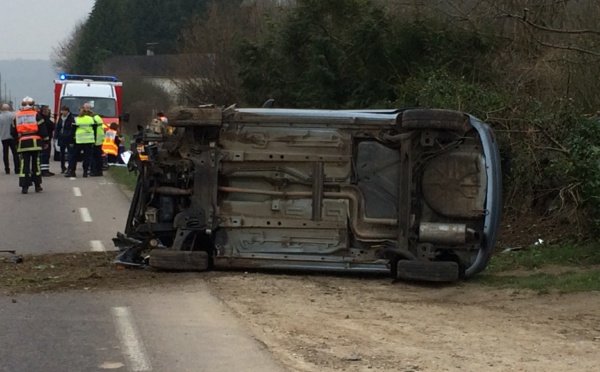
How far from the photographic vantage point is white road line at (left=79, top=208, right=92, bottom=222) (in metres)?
15.9

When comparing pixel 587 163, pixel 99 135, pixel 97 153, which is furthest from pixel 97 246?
pixel 97 153

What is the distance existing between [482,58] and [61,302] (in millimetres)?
13479

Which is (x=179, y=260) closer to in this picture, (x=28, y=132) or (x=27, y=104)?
(x=28, y=132)

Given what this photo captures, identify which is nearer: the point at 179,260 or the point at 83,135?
the point at 179,260

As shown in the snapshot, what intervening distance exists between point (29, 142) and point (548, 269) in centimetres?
1125

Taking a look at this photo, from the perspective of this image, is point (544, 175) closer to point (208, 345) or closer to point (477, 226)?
point (477, 226)

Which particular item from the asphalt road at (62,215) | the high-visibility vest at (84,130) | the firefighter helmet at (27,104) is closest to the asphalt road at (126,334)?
the asphalt road at (62,215)

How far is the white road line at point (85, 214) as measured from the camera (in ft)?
52.3

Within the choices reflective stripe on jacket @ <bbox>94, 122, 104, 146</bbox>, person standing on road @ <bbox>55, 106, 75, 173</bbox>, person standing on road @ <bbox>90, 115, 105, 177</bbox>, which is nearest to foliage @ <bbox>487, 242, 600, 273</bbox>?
reflective stripe on jacket @ <bbox>94, 122, 104, 146</bbox>

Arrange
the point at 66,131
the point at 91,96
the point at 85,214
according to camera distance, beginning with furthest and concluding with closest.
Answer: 1. the point at 91,96
2. the point at 66,131
3. the point at 85,214

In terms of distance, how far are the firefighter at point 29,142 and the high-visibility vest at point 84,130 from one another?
316 centimetres

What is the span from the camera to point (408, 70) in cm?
2252

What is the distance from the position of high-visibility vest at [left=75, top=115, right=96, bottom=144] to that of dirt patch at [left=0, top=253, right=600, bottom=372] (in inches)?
475

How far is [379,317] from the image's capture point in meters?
8.48
